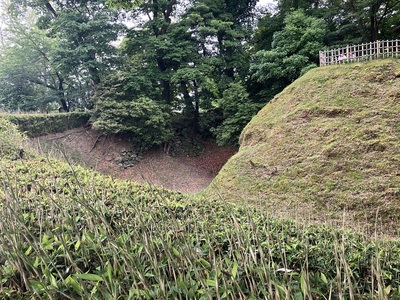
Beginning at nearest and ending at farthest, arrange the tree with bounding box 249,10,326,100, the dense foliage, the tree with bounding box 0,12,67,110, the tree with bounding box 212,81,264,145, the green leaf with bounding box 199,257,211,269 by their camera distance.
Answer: the green leaf with bounding box 199,257,211,269 → the tree with bounding box 249,10,326,100 → the dense foliage → the tree with bounding box 212,81,264,145 → the tree with bounding box 0,12,67,110

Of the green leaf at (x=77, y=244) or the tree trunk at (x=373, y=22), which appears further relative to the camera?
the tree trunk at (x=373, y=22)

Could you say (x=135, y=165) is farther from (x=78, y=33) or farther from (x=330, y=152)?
(x=330, y=152)

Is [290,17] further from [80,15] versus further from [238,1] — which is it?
[80,15]

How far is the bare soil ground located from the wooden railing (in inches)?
240

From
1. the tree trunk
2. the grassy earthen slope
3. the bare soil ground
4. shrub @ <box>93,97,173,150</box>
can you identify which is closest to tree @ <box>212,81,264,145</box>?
the bare soil ground

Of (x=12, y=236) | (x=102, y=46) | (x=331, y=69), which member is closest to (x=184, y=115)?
(x=102, y=46)

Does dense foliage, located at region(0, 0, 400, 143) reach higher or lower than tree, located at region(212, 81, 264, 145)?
higher

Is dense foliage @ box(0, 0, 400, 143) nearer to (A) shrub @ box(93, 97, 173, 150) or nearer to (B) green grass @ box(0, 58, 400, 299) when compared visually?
(A) shrub @ box(93, 97, 173, 150)

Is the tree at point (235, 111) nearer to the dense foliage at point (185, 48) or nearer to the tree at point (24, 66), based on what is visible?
the dense foliage at point (185, 48)

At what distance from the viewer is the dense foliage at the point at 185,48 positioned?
34.6 ft

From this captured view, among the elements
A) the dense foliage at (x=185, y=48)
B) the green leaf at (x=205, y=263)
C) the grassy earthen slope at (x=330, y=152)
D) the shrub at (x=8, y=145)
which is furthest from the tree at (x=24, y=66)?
the green leaf at (x=205, y=263)

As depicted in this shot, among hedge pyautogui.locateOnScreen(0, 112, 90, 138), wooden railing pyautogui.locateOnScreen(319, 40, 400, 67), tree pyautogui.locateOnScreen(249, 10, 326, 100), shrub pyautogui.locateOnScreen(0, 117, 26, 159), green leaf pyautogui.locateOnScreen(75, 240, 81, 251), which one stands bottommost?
green leaf pyautogui.locateOnScreen(75, 240, 81, 251)

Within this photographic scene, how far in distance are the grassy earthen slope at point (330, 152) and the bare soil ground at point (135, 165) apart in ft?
14.1

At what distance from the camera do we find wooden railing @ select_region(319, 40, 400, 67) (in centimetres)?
710
